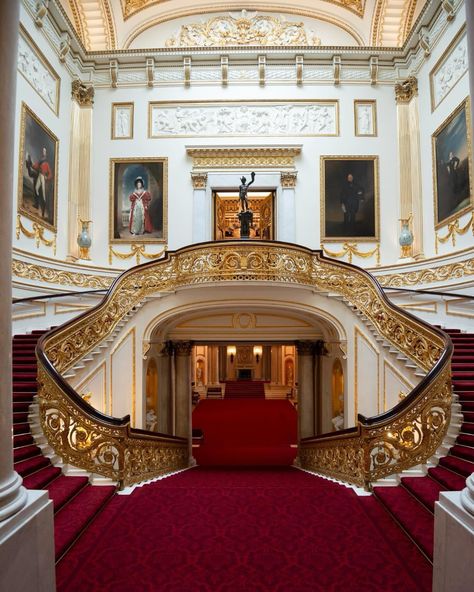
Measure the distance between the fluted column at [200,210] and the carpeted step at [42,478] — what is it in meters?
8.12

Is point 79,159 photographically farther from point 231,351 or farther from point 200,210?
point 231,351

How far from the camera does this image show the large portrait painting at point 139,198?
1128 cm

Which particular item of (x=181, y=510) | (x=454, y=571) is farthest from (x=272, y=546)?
(x=454, y=571)

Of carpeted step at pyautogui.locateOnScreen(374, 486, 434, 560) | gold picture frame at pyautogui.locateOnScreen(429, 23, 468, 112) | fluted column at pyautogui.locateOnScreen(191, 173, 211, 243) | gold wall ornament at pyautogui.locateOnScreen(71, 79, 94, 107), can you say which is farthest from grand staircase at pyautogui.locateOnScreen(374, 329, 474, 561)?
gold wall ornament at pyautogui.locateOnScreen(71, 79, 94, 107)

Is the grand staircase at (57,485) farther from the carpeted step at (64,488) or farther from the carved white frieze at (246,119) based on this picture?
the carved white frieze at (246,119)

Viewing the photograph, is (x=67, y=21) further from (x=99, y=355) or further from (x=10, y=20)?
(x=10, y=20)

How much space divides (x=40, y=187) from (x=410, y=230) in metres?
9.49

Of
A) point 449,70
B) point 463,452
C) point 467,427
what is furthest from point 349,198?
point 463,452

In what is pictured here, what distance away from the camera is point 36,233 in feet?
29.7

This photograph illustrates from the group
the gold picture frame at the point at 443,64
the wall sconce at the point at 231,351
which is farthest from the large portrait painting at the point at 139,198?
the wall sconce at the point at 231,351

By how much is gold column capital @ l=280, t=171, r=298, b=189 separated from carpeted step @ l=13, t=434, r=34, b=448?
9285mm

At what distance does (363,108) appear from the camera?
37.8 ft

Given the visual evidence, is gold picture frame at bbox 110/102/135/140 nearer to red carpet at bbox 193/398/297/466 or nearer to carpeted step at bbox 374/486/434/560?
red carpet at bbox 193/398/297/466

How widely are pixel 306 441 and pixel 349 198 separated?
6.89 m
